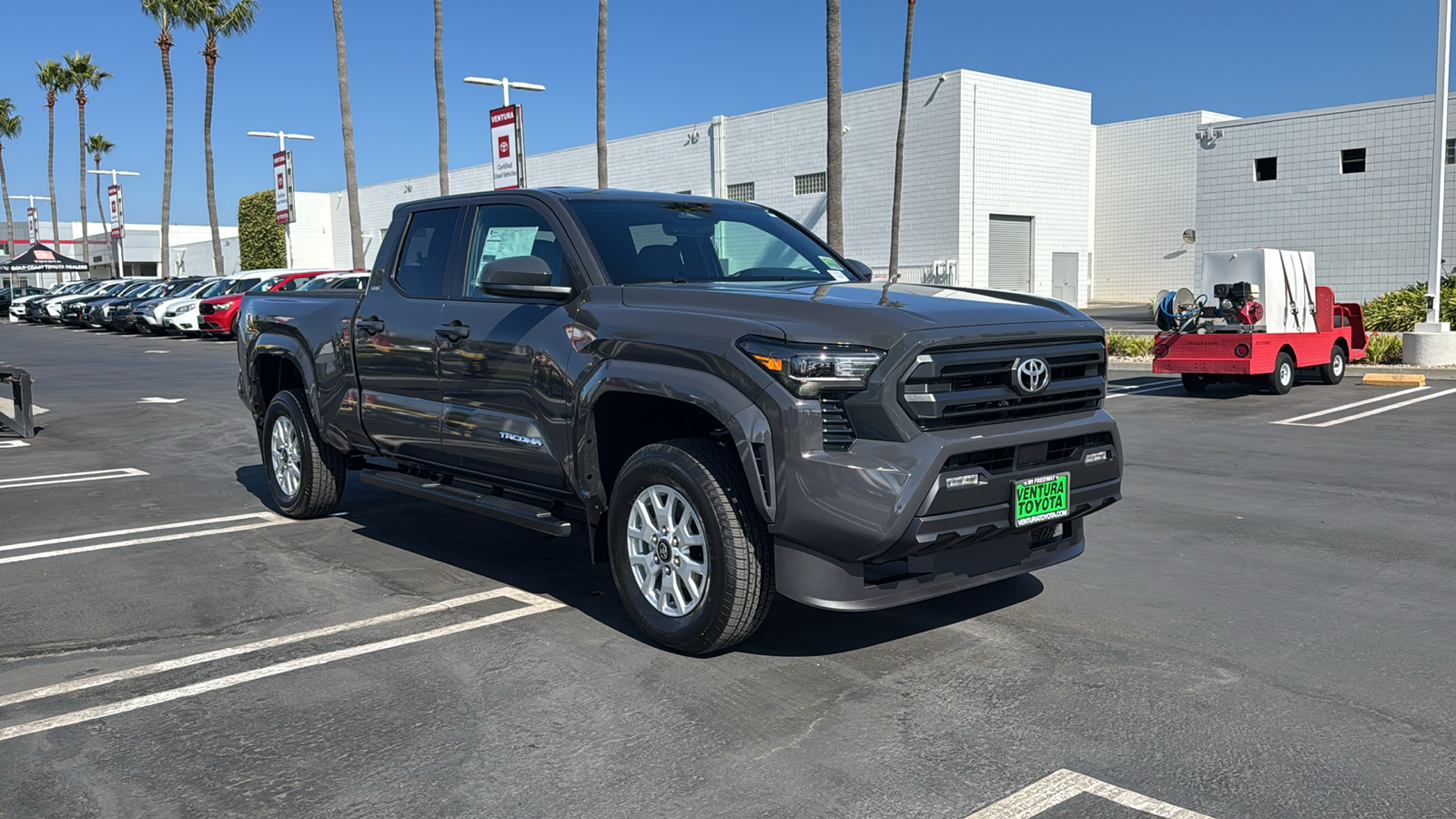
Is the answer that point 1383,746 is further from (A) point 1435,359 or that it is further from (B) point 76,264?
(B) point 76,264

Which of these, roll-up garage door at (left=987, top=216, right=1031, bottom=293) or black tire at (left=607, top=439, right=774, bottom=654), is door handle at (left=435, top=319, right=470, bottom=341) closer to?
black tire at (left=607, top=439, right=774, bottom=654)

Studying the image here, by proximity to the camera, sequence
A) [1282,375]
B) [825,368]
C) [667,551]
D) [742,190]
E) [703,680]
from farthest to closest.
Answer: [742,190] < [1282,375] < [667,551] < [703,680] < [825,368]

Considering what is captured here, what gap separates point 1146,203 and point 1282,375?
30153 mm

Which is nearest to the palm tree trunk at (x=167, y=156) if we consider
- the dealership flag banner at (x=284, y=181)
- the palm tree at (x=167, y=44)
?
the palm tree at (x=167, y=44)

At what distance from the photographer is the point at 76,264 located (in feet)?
214

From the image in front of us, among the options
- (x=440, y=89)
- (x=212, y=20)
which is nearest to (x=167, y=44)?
(x=212, y=20)

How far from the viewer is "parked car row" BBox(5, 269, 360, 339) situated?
3225cm

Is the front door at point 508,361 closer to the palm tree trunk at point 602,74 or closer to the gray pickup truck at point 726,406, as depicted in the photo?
the gray pickup truck at point 726,406

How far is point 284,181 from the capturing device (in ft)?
105

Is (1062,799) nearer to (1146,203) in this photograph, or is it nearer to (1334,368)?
(1334,368)

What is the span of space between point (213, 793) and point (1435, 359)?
19.5 m

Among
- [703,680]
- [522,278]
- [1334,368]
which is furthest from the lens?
[1334,368]

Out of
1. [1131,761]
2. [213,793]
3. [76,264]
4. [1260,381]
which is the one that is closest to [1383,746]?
[1131,761]

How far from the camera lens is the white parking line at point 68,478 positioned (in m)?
9.77
